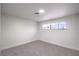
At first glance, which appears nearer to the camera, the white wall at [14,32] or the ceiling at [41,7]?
the ceiling at [41,7]

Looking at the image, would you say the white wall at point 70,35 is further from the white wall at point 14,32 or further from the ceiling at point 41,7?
the white wall at point 14,32

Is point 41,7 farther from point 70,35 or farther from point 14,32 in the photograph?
point 70,35

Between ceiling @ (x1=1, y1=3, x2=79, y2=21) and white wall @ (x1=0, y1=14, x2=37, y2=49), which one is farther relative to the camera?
white wall @ (x1=0, y1=14, x2=37, y2=49)

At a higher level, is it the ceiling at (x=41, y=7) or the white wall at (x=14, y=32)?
the ceiling at (x=41, y=7)

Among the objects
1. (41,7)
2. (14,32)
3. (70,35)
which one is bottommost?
(70,35)

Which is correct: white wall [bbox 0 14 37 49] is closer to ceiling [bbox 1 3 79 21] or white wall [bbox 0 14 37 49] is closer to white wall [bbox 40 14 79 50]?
ceiling [bbox 1 3 79 21]

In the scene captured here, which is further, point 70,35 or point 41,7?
point 70,35

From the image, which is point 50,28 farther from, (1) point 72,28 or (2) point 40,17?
(1) point 72,28

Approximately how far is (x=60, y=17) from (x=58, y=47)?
4.03ft

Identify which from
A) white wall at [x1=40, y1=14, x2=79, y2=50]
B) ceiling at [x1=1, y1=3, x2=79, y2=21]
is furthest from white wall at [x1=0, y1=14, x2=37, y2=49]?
white wall at [x1=40, y1=14, x2=79, y2=50]

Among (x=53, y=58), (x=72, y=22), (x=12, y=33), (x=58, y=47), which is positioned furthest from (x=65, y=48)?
(x=12, y=33)

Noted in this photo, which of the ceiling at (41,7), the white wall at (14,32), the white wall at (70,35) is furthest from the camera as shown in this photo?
the white wall at (14,32)

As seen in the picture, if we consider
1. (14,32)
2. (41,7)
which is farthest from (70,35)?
(14,32)

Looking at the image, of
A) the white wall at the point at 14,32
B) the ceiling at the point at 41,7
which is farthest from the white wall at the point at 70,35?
the white wall at the point at 14,32
